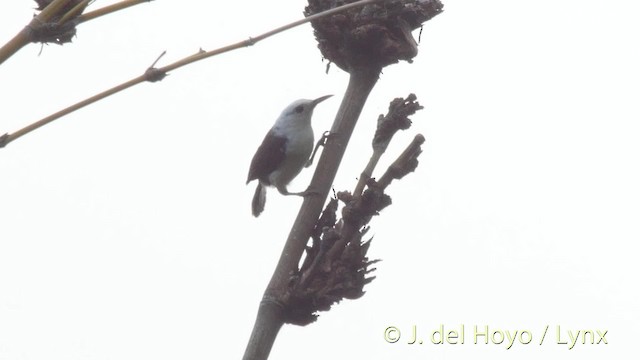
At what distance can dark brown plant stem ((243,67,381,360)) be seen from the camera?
304 centimetres

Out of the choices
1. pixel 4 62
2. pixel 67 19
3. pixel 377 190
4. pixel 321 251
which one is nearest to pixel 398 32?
pixel 377 190

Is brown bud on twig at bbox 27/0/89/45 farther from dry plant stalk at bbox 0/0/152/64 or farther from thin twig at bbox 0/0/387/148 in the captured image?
thin twig at bbox 0/0/387/148

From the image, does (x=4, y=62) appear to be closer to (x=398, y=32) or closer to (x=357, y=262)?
(x=357, y=262)

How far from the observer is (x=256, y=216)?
20.5 ft

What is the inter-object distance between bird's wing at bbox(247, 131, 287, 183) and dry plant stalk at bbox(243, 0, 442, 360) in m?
1.89

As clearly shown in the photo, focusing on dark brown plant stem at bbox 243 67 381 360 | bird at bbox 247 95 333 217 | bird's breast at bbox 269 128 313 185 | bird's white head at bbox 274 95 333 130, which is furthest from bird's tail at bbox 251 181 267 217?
dark brown plant stem at bbox 243 67 381 360

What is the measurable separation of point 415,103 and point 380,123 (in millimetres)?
172

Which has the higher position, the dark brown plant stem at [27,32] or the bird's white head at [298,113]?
the bird's white head at [298,113]

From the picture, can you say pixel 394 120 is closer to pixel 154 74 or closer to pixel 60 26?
pixel 154 74

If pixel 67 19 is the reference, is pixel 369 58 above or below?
above

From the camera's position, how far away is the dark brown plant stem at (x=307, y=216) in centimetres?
304

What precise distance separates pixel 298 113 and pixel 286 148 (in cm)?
33

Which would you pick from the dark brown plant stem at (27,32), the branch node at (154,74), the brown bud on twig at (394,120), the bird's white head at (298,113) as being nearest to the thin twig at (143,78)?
the branch node at (154,74)

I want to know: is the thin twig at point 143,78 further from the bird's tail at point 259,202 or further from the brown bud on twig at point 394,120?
the bird's tail at point 259,202
